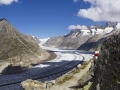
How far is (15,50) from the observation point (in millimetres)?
121312

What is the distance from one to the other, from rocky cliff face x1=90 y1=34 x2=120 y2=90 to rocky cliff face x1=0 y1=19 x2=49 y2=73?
92050mm

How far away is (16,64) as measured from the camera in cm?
10412

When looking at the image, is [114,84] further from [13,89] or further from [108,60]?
[13,89]

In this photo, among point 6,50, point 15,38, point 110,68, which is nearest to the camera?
point 110,68

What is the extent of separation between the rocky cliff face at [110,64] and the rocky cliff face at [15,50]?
92050mm

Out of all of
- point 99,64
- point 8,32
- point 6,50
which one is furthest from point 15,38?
point 99,64

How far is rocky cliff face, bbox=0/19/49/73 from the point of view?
112 metres

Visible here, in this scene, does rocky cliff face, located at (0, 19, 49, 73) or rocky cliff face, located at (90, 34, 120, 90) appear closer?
rocky cliff face, located at (90, 34, 120, 90)

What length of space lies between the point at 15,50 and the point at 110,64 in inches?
4448

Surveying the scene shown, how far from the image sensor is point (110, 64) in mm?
11594

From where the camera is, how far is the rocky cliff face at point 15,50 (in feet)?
367

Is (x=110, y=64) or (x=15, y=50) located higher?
(x=15, y=50)

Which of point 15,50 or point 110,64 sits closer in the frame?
point 110,64

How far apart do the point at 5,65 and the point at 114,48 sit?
98076 mm
